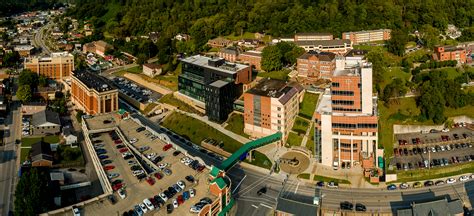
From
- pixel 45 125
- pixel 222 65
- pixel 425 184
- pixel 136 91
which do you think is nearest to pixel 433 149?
pixel 425 184

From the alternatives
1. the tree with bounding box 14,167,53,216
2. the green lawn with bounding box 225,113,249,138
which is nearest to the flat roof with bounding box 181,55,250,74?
the green lawn with bounding box 225,113,249,138

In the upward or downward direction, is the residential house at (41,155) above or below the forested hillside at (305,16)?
below

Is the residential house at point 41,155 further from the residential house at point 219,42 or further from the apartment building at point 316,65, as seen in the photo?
the residential house at point 219,42

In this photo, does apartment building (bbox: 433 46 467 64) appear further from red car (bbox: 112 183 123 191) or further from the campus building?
red car (bbox: 112 183 123 191)

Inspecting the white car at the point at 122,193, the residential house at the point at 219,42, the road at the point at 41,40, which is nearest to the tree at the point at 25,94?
the road at the point at 41,40

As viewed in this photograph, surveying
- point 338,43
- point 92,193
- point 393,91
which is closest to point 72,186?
point 92,193

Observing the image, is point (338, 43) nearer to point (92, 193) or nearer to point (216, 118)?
point (216, 118)
